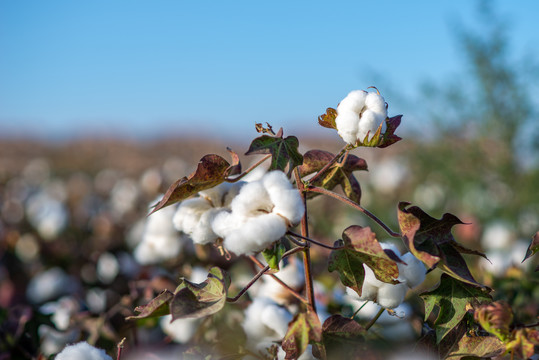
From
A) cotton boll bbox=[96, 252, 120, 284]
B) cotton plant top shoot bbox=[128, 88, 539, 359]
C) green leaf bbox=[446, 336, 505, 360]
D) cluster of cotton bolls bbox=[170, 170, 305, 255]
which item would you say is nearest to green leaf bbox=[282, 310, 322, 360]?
cotton plant top shoot bbox=[128, 88, 539, 359]

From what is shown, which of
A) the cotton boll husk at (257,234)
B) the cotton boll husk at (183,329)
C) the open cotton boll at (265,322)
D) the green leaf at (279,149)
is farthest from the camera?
the cotton boll husk at (183,329)

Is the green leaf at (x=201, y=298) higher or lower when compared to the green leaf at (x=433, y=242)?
lower

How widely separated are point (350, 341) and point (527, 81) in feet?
8.72

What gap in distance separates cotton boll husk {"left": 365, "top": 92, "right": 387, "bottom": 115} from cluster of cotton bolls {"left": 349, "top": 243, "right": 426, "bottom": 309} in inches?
7.1

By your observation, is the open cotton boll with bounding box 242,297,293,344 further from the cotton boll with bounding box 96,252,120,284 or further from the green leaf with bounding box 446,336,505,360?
the cotton boll with bounding box 96,252,120,284

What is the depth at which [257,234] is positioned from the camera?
21.1 inches

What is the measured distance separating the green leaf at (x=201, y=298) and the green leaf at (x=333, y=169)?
0.64 feet

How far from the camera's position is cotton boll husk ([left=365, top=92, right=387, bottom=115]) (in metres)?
0.62

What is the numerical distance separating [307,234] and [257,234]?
0.14 meters

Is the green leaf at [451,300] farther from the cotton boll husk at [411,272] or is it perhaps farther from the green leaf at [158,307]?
the green leaf at [158,307]

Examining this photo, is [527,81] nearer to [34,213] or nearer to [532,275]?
[532,275]

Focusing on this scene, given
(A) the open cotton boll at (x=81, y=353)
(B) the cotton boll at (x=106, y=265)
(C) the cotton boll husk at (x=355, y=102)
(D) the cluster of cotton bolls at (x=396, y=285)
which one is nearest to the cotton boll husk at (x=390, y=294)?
(D) the cluster of cotton bolls at (x=396, y=285)

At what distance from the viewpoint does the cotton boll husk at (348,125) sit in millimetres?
622

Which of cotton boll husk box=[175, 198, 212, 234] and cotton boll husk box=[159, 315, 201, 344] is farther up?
cotton boll husk box=[175, 198, 212, 234]
